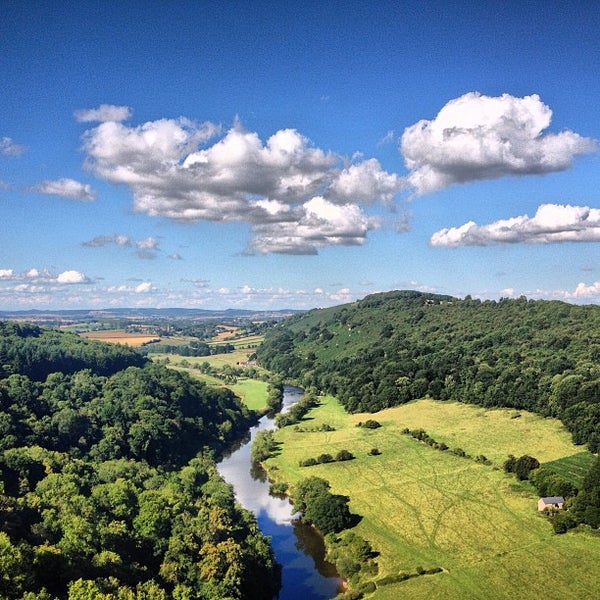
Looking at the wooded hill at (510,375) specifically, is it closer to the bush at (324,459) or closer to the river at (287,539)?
the bush at (324,459)

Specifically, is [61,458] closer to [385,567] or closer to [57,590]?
[57,590]

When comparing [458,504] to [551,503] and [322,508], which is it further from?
[322,508]

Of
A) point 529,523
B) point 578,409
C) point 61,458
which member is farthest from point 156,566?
point 578,409

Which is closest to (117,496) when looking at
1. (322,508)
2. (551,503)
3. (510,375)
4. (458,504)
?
(322,508)

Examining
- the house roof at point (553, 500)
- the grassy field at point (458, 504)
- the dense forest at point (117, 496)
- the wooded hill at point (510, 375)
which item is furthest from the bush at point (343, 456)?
the wooded hill at point (510, 375)

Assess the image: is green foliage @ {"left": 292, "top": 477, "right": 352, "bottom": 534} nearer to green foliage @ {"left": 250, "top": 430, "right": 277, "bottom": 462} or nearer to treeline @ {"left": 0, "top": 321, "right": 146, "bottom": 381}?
green foliage @ {"left": 250, "top": 430, "right": 277, "bottom": 462}

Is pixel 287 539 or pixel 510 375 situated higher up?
pixel 510 375
